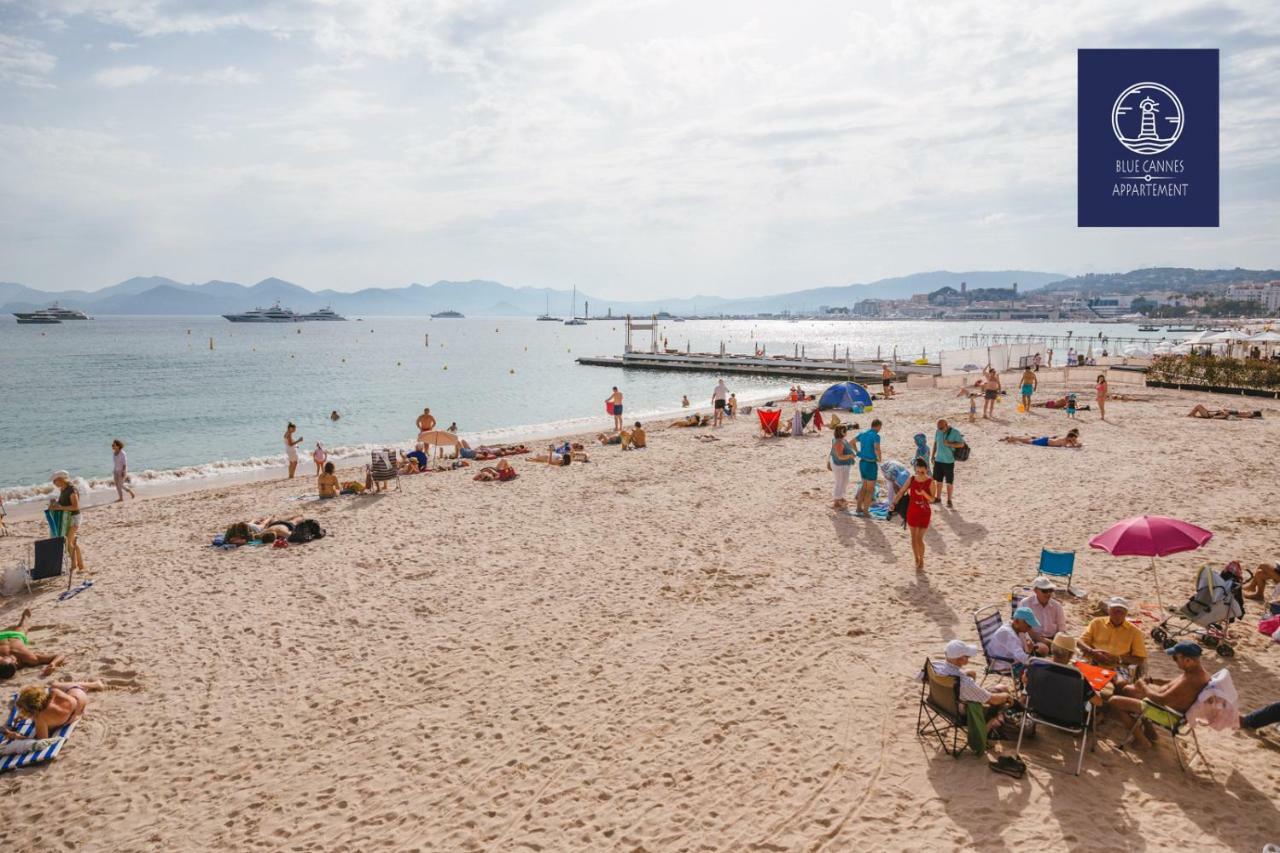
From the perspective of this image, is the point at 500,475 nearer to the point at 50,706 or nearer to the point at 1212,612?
the point at 50,706

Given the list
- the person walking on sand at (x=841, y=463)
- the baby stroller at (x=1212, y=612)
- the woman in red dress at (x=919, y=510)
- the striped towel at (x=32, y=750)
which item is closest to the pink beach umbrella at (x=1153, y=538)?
the baby stroller at (x=1212, y=612)

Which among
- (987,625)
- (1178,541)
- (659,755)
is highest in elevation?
(1178,541)

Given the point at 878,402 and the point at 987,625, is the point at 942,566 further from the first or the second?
the point at 878,402

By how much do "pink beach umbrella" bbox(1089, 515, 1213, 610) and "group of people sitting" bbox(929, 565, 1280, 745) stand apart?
35.2 inches

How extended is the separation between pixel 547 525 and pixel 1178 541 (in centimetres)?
819

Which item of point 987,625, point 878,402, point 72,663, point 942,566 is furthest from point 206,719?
point 878,402

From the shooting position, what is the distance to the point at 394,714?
5.96 metres

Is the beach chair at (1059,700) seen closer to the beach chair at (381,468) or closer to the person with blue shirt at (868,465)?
the person with blue shirt at (868,465)

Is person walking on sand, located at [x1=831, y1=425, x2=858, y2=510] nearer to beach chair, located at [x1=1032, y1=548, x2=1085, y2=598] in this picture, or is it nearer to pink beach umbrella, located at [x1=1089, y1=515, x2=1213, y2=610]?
beach chair, located at [x1=1032, y1=548, x2=1085, y2=598]

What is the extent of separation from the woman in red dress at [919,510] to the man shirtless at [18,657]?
9.18 m

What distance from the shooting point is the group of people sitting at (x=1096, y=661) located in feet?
A: 16.4

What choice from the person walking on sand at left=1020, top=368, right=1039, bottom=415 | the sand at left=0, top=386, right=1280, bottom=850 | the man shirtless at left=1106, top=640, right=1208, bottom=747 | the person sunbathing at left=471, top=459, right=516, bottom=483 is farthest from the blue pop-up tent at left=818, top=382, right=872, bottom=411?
the man shirtless at left=1106, top=640, right=1208, bottom=747

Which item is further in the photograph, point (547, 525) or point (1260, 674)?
point (547, 525)

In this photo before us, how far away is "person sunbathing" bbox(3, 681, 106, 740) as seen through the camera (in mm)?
5551
